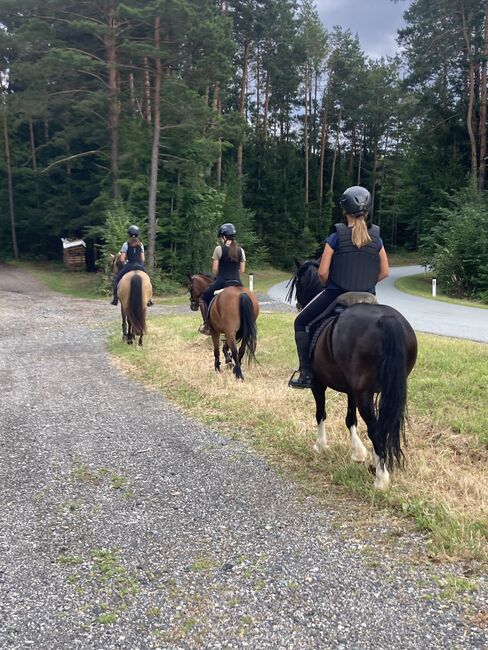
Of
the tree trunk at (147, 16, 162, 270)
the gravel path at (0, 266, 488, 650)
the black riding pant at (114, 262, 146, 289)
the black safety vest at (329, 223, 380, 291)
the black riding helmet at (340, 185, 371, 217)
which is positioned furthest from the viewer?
the tree trunk at (147, 16, 162, 270)

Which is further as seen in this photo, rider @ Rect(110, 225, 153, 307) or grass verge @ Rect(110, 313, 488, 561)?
rider @ Rect(110, 225, 153, 307)

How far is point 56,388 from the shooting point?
318 inches

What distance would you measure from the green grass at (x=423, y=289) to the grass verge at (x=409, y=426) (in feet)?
32.1

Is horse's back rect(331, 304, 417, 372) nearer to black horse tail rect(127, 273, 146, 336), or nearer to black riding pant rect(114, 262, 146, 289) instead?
black horse tail rect(127, 273, 146, 336)

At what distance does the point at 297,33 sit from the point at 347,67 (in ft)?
20.8

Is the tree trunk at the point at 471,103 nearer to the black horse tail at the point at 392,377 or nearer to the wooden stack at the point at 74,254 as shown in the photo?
the wooden stack at the point at 74,254

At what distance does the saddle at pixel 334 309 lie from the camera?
4680 mm

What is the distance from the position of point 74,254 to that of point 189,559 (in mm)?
31946

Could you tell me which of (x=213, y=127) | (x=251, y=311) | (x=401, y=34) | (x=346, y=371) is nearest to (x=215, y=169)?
(x=213, y=127)

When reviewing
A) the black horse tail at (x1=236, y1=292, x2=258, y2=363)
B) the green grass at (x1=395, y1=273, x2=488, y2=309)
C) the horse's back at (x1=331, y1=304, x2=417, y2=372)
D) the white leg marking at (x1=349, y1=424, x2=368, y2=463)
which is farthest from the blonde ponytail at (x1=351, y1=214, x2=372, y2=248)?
the green grass at (x1=395, y1=273, x2=488, y2=309)

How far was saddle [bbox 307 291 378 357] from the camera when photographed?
468cm

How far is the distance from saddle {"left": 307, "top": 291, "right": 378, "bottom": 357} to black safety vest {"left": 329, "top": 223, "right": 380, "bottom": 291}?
7 centimetres

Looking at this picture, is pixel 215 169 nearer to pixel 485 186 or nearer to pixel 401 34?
pixel 401 34

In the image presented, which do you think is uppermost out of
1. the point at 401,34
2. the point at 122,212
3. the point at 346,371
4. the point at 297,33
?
the point at 297,33
